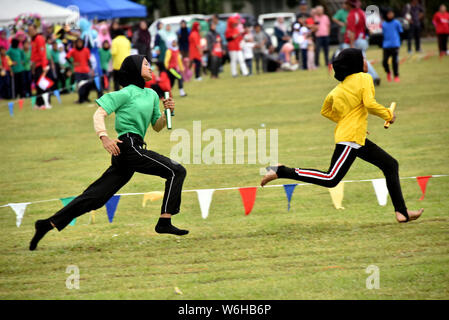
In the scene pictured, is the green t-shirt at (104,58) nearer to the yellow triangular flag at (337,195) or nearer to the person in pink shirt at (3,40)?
the person in pink shirt at (3,40)

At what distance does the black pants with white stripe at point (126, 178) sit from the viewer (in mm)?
6703

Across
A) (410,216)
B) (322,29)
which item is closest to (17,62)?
(322,29)

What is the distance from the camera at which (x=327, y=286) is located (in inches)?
219

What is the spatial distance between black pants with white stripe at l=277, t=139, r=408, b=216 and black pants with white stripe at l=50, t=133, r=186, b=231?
117 centimetres

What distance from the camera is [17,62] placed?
23.1 meters

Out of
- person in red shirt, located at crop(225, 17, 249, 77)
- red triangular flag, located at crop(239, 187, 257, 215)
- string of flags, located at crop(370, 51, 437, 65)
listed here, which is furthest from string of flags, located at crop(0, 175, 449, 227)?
string of flags, located at crop(370, 51, 437, 65)

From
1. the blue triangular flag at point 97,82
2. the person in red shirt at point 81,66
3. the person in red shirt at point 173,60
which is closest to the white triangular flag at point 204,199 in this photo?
the person in red shirt at point 173,60

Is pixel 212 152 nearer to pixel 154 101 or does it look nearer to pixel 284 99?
pixel 154 101

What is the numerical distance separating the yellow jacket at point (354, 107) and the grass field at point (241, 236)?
96cm

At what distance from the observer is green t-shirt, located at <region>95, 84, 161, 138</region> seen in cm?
660

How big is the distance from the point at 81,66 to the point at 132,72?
1481cm

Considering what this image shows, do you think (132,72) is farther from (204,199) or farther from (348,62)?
(348,62)

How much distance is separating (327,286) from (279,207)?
9.45ft
